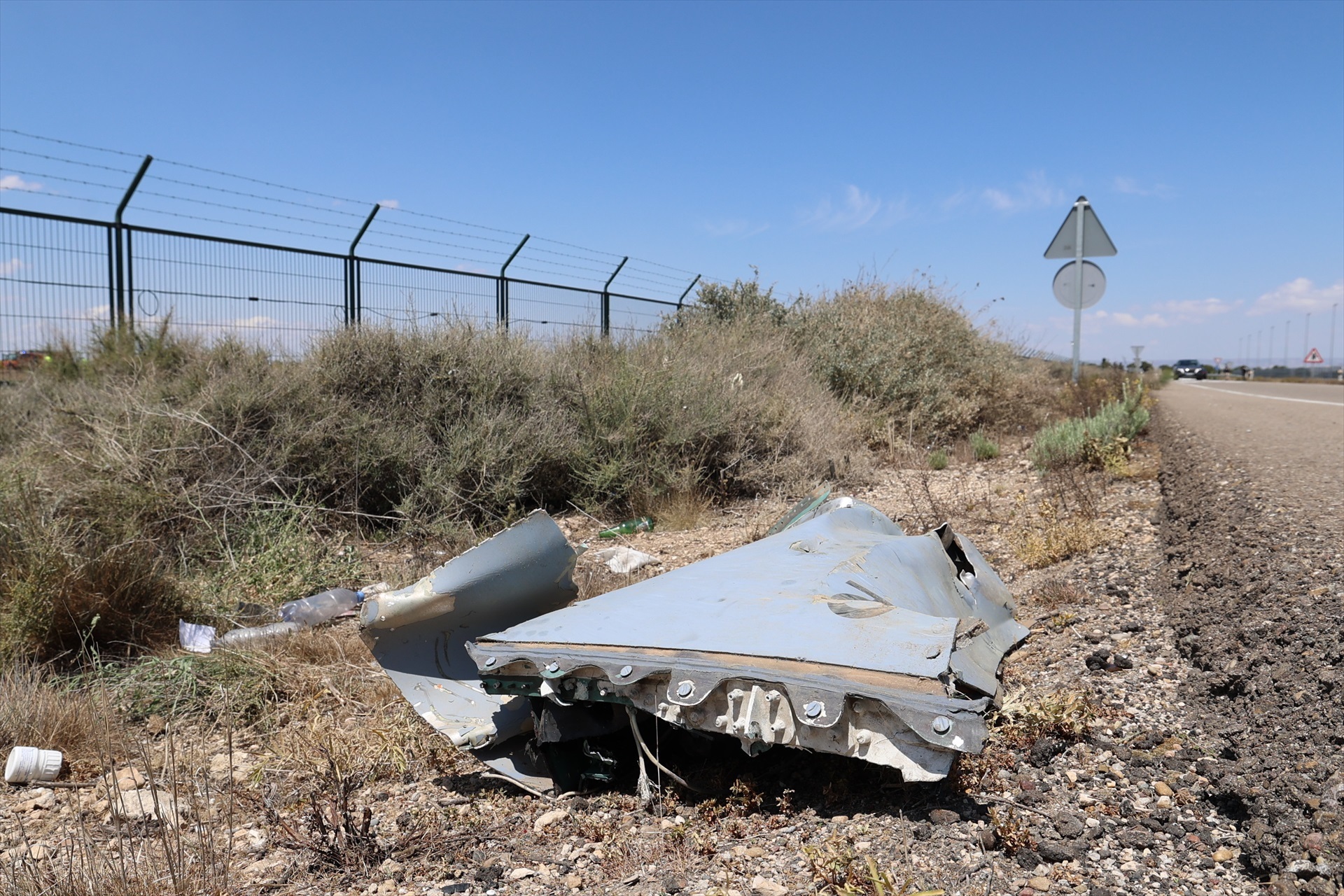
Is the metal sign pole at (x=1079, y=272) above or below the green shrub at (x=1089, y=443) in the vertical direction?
above

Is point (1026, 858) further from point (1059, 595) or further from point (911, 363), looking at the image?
point (911, 363)

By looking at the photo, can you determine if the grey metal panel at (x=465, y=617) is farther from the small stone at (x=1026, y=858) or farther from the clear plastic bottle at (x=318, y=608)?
the clear plastic bottle at (x=318, y=608)

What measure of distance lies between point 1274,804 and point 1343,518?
340cm

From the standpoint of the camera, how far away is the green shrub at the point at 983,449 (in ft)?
33.8

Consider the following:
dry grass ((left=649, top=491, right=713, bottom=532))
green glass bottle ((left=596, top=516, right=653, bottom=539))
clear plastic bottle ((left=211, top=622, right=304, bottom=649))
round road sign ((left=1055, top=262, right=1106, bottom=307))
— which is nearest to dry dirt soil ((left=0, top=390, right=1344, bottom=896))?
clear plastic bottle ((left=211, top=622, right=304, bottom=649))

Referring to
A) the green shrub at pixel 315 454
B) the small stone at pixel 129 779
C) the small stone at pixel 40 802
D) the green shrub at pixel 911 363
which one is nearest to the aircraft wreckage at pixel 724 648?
the small stone at pixel 129 779

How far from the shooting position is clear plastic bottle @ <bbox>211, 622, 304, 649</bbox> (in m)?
4.85

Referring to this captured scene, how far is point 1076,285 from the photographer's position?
36.0 ft

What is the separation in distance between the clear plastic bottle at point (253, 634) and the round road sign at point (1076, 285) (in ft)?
32.6

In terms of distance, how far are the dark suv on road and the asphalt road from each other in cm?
4552

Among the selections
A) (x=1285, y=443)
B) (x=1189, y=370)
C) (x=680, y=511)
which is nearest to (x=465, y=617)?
(x=680, y=511)

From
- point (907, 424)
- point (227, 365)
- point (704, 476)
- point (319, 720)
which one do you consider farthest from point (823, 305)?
point (319, 720)

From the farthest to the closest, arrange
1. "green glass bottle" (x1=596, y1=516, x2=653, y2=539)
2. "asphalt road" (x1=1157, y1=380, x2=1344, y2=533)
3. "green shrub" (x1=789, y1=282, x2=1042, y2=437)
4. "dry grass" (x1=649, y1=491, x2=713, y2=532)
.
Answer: "green shrub" (x1=789, y1=282, x2=1042, y2=437)
"dry grass" (x1=649, y1=491, x2=713, y2=532)
"green glass bottle" (x1=596, y1=516, x2=653, y2=539)
"asphalt road" (x1=1157, y1=380, x2=1344, y2=533)

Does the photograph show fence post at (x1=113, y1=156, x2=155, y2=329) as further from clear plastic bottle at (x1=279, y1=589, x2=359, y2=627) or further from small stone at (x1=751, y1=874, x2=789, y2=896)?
small stone at (x1=751, y1=874, x2=789, y2=896)
